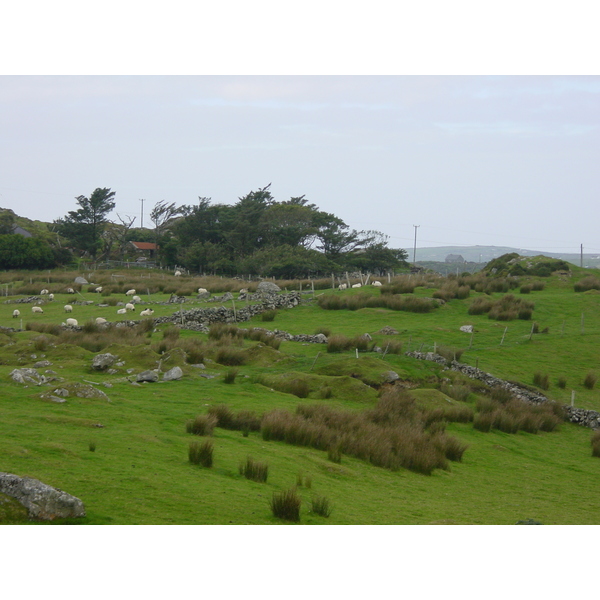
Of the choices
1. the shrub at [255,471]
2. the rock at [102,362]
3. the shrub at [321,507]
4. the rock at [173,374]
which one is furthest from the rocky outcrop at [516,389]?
the shrub at [321,507]

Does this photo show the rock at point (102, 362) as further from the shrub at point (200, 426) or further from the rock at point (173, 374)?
the shrub at point (200, 426)

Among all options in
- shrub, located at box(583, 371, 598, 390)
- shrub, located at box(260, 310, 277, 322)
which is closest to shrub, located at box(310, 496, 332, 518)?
shrub, located at box(583, 371, 598, 390)

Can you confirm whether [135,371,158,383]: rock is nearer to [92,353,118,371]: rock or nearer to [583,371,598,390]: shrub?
[92,353,118,371]: rock

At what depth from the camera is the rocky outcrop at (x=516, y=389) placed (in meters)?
20.8

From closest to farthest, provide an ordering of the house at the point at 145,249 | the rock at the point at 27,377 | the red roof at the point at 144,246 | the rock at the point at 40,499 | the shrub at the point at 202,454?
the rock at the point at 40,499, the shrub at the point at 202,454, the rock at the point at 27,377, the house at the point at 145,249, the red roof at the point at 144,246

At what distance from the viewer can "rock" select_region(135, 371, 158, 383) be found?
17297mm

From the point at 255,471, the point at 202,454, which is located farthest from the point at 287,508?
the point at 202,454

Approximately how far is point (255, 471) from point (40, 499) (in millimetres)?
3732

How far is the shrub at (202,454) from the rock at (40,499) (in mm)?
3191

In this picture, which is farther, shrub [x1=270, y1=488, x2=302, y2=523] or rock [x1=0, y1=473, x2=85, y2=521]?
shrub [x1=270, y1=488, x2=302, y2=523]

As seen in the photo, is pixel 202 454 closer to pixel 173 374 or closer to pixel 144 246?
pixel 173 374

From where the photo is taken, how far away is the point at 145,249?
97.4 meters

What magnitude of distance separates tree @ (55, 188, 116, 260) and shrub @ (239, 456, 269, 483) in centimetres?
7870

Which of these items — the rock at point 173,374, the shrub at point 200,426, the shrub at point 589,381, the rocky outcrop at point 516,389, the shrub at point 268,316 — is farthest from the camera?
the shrub at point 268,316
